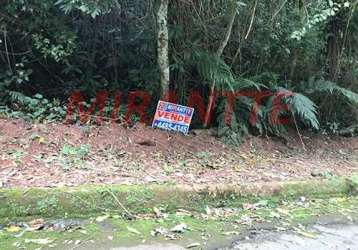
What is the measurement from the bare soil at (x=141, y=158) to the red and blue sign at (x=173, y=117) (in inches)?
4.6

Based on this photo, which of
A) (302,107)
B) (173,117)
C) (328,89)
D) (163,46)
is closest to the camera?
(163,46)

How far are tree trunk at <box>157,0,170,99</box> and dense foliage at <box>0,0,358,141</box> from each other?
19cm

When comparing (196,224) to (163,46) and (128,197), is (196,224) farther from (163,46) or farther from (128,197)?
(163,46)

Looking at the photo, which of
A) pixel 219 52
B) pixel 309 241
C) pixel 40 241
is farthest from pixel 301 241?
pixel 219 52

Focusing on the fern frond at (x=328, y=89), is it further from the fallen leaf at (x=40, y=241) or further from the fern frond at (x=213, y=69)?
the fallen leaf at (x=40, y=241)

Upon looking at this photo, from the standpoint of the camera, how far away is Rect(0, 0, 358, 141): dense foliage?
20.0ft

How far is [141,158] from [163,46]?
5.02ft

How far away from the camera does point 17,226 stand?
3.63 meters

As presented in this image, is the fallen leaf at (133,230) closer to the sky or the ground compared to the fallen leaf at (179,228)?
closer to the ground

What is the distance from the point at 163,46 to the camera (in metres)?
5.81

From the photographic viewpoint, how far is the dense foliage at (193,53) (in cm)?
609

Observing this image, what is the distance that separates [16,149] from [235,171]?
7.86 feet

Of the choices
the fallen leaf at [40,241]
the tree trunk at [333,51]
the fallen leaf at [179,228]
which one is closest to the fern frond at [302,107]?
the tree trunk at [333,51]

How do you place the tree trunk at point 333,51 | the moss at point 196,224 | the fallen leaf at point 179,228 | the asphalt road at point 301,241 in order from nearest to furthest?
the moss at point 196,224 < the asphalt road at point 301,241 < the fallen leaf at point 179,228 < the tree trunk at point 333,51
